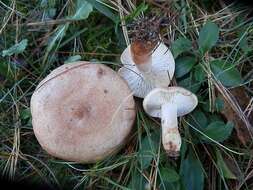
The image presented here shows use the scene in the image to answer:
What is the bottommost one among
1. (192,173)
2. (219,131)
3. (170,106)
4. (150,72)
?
(192,173)

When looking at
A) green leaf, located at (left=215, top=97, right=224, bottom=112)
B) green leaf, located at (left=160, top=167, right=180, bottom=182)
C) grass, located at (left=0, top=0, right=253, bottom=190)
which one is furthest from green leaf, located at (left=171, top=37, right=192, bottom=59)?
green leaf, located at (left=160, top=167, right=180, bottom=182)

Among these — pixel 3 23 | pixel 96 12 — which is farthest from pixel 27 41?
pixel 96 12

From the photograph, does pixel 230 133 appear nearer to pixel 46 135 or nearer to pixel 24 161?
pixel 46 135

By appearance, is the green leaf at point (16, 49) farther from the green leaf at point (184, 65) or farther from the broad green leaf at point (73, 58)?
the green leaf at point (184, 65)

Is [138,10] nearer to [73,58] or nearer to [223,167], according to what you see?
[73,58]

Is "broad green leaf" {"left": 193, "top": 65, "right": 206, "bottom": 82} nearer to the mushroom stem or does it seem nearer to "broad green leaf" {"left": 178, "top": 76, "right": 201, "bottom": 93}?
"broad green leaf" {"left": 178, "top": 76, "right": 201, "bottom": 93}

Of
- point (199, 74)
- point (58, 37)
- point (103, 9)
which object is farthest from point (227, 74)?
point (58, 37)

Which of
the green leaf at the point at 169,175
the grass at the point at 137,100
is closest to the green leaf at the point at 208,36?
the grass at the point at 137,100
